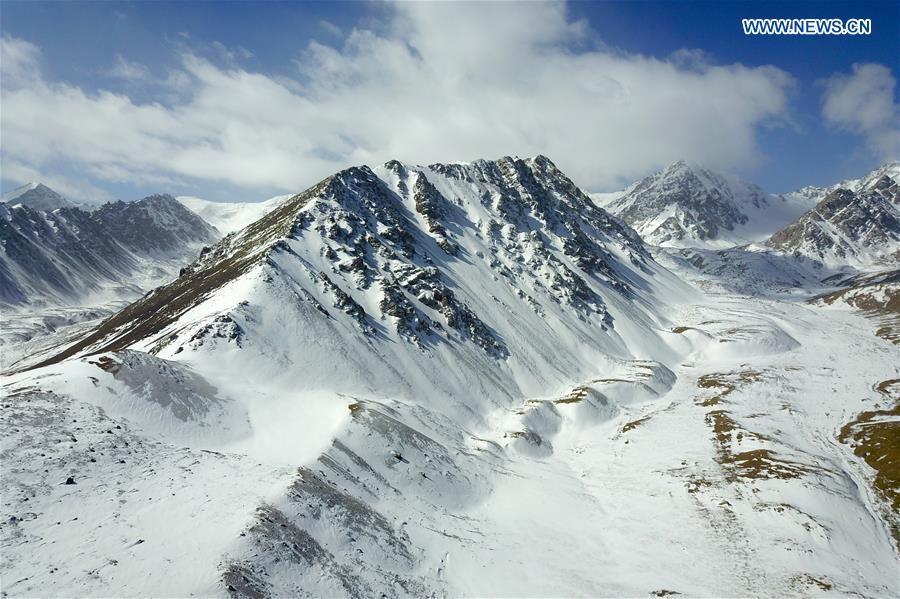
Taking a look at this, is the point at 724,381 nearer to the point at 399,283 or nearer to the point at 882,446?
the point at 882,446

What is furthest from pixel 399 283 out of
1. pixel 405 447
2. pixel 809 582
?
pixel 809 582

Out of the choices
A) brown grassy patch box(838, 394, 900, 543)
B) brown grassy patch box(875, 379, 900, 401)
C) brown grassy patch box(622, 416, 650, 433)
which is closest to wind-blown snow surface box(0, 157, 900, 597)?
brown grassy patch box(622, 416, 650, 433)

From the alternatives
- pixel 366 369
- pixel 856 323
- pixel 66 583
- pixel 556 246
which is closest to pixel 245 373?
pixel 366 369

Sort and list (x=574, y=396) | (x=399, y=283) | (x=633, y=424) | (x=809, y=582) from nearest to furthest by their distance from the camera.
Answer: (x=809, y=582), (x=633, y=424), (x=574, y=396), (x=399, y=283)

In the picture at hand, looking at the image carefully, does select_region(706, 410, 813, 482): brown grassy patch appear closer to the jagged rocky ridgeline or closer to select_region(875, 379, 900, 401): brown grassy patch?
the jagged rocky ridgeline

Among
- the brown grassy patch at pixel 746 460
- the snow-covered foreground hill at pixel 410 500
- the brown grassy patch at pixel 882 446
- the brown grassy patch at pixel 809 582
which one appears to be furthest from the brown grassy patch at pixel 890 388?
the brown grassy patch at pixel 809 582
